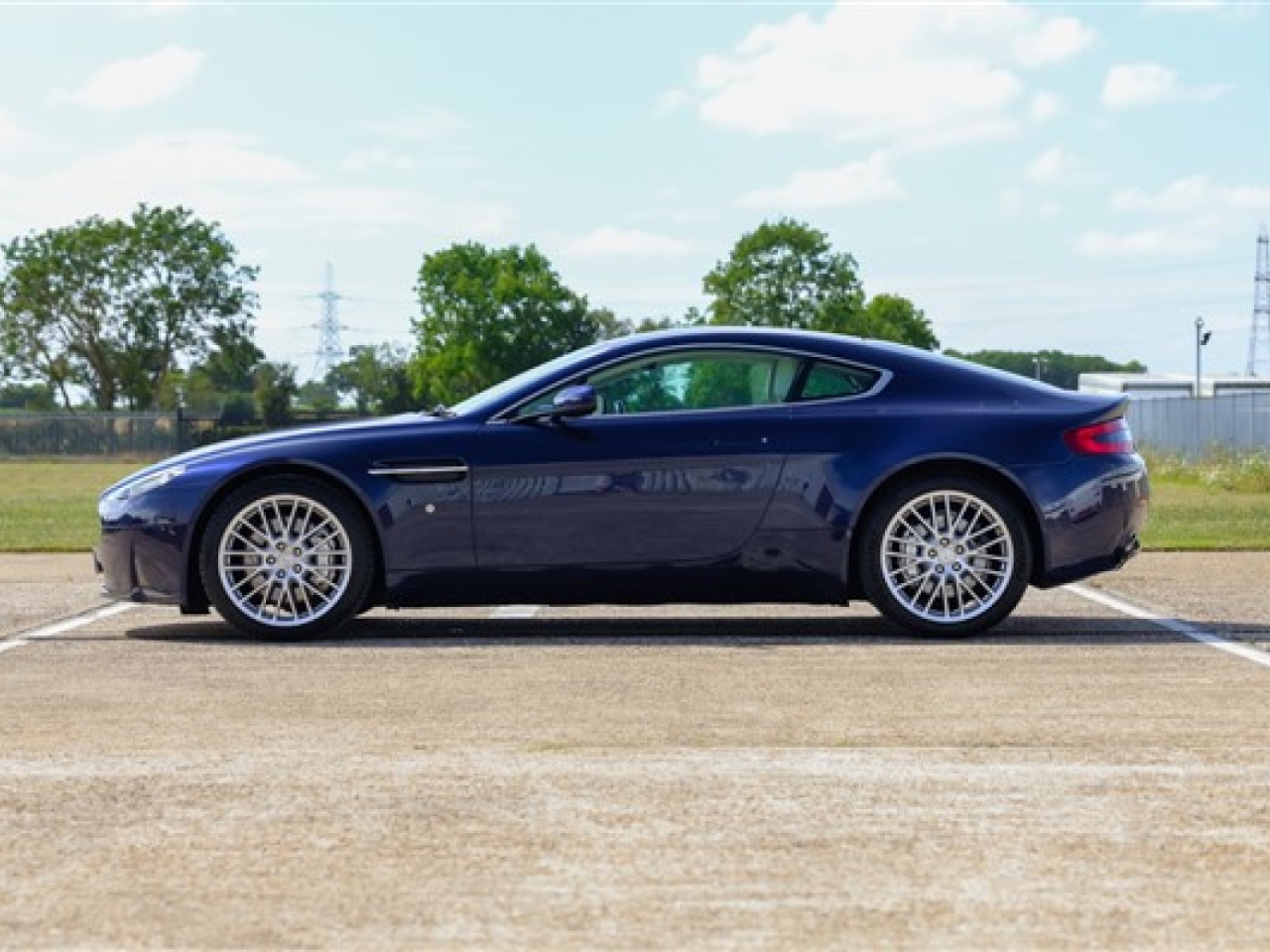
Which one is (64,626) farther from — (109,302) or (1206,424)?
(109,302)

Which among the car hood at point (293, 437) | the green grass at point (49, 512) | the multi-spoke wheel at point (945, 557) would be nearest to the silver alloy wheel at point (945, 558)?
the multi-spoke wheel at point (945, 557)

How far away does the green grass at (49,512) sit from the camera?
18.8 meters

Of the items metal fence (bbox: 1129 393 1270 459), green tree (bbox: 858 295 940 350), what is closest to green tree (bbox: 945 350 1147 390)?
green tree (bbox: 858 295 940 350)

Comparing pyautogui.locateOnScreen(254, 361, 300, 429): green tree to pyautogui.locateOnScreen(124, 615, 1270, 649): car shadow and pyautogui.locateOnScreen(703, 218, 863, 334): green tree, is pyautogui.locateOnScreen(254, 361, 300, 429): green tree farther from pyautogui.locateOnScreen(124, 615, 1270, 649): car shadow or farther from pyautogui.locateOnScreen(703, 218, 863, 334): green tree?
pyautogui.locateOnScreen(124, 615, 1270, 649): car shadow

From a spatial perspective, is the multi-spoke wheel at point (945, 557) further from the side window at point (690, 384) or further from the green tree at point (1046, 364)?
the green tree at point (1046, 364)

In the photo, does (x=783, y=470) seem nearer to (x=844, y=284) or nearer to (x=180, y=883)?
(x=180, y=883)

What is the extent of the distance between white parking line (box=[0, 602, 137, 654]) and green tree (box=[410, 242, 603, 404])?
4189 inches

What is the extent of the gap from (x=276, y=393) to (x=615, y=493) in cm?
10905

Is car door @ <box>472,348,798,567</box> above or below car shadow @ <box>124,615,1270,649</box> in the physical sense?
above

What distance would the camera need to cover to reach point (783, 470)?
9781mm

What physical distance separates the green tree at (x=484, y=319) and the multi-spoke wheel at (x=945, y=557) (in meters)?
A: 108

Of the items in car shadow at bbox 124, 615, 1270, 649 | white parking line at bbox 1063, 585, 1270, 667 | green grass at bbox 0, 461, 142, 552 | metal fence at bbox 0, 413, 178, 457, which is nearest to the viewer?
white parking line at bbox 1063, 585, 1270, 667

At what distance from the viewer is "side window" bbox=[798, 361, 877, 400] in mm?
10016

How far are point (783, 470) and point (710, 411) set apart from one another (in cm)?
43
